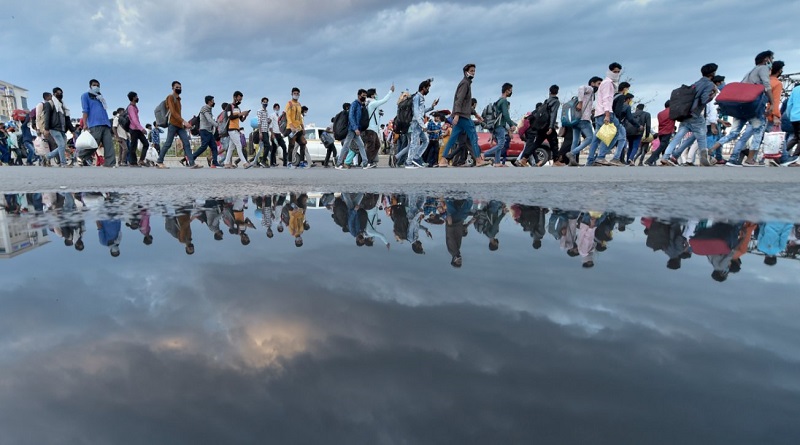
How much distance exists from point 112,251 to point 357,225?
135 cm

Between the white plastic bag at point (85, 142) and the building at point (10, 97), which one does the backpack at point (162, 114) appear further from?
the building at point (10, 97)

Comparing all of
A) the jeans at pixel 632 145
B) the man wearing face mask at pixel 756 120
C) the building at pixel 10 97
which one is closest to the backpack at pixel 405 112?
the jeans at pixel 632 145

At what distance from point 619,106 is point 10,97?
146476 millimetres

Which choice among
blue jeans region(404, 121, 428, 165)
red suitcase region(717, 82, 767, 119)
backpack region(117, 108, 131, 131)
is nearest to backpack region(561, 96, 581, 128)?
red suitcase region(717, 82, 767, 119)

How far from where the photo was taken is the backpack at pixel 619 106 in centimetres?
1021

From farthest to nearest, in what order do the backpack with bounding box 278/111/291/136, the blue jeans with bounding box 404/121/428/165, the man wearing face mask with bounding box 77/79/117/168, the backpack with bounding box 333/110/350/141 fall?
the backpack with bounding box 278/111/291/136
the backpack with bounding box 333/110/350/141
the blue jeans with bounding box 404/121/428/165
the man wearing face mask with bounding box 77/79/117/168

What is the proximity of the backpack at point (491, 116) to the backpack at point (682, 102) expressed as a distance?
12.3 feet

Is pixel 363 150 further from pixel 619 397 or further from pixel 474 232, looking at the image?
pixel 619 397

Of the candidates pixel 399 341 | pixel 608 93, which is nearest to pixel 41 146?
pixel 608 93

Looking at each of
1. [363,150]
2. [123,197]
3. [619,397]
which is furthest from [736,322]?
[363,150]

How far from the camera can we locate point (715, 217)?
3.22m

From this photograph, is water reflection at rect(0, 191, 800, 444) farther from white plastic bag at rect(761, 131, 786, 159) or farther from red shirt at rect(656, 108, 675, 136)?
red shirt at rect(656, 108, 675, 136)

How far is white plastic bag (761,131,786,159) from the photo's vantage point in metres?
9.88

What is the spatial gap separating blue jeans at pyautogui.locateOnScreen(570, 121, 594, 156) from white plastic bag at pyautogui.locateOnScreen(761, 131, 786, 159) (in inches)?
144
